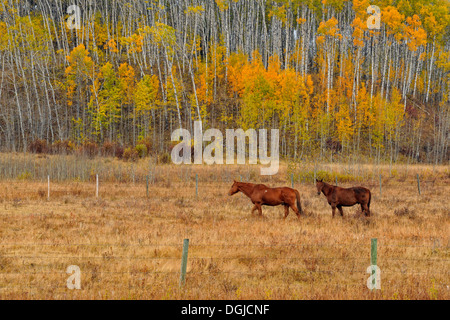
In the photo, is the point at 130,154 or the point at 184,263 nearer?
the point at 184,263

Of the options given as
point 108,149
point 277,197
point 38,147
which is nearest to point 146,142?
point 108,149

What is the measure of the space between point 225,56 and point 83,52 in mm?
19656

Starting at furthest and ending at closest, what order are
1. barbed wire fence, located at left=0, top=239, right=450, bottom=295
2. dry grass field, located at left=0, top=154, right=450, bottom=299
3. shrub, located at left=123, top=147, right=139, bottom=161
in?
shrub, located at left=123, top=147, right=139, bottom=161
barbed wire fence, located at left=0, top=239, right=450, bottom=295
dry grass field, located at left=0, top=154, right=450, bottom=299

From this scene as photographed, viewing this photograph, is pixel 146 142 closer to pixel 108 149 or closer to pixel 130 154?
pixel 108 149

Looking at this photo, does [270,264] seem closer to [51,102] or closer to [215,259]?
[215,259]

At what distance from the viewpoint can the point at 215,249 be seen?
37.4ft

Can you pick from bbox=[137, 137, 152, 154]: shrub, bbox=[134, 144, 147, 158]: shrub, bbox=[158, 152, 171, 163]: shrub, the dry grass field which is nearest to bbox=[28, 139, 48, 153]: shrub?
bbox=[134, 144, 147, 158]: shrub

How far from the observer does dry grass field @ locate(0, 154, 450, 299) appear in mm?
8125

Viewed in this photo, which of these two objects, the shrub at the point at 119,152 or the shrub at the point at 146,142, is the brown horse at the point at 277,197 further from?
the shrub at the point at 146,142

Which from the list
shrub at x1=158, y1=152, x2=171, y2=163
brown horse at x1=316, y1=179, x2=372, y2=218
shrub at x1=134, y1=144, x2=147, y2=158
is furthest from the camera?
shrub at x1=134, y1=144, x2=147, y2=158

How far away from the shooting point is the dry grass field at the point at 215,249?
812 centimetres

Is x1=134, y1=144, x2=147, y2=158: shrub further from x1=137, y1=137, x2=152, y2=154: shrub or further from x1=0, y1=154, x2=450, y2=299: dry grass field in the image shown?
x1=0, y1=154, x2=450, y2=299: dry grass field

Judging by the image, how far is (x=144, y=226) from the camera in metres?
14.6
